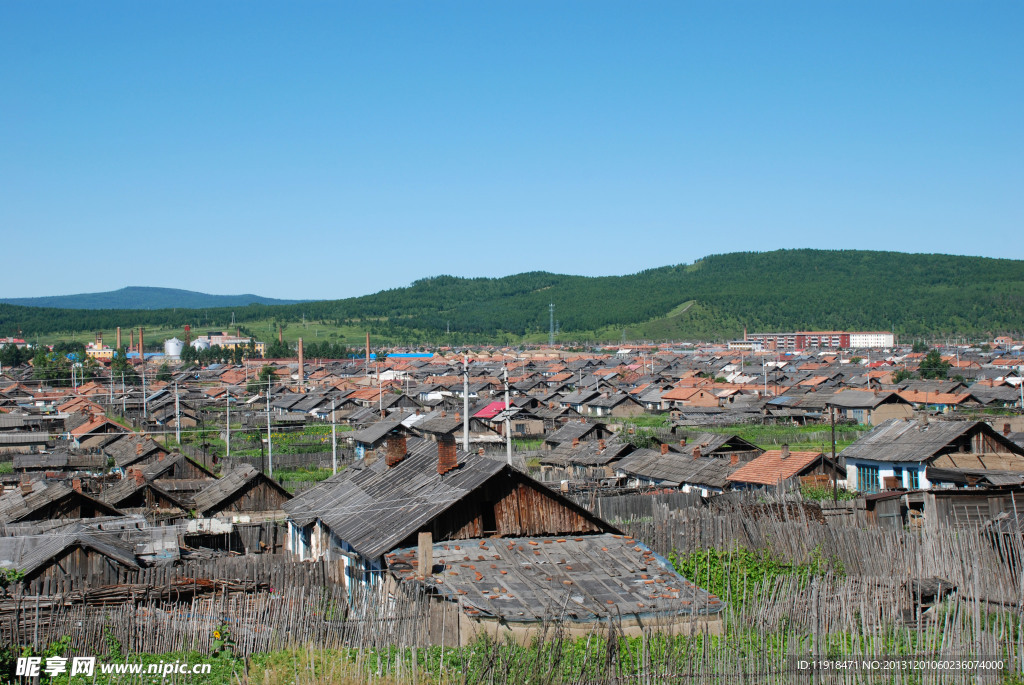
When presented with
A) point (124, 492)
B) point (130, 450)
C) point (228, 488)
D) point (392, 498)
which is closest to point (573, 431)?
point (130, 450)

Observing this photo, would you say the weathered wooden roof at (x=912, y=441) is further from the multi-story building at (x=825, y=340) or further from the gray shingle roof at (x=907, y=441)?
the multi-story building at (x=825, y=340)

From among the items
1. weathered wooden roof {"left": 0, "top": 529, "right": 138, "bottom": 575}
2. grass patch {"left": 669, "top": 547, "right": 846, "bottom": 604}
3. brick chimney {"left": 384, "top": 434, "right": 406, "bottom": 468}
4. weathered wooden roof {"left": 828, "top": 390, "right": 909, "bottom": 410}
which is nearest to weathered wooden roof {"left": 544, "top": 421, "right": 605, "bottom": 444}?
weathered wooden roof {"left": 828, "top": 390, "right": 909, "bottom": 410}

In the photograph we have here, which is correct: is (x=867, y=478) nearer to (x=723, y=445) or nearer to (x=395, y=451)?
(x=723, y=445)

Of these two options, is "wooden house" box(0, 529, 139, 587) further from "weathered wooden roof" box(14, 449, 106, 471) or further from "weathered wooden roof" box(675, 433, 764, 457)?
"weathered wooden roof" box(675, 433, 764, 457)

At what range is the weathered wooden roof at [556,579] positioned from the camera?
11.2 meters

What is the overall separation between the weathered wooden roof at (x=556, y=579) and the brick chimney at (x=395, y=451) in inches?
194

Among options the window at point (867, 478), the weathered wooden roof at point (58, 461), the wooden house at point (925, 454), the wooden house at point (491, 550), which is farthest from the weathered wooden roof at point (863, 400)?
the wooden house at point (491, 550)

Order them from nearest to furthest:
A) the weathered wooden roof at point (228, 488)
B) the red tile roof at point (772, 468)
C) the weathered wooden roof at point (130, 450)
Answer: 1. the weathered wooden roof at point (228, 488)
2. the red tile roof at point (772, 468)
3. the weathered wooden roof at point (130, 450)

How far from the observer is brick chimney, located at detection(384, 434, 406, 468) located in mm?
18302

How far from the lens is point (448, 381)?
9338 cm

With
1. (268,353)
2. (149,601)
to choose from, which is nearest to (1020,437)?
(149,601)

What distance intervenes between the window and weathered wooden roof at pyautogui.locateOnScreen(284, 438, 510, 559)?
653 inches

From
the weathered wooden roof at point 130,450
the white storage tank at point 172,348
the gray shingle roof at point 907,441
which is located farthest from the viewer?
the white storage tank at point 172,348

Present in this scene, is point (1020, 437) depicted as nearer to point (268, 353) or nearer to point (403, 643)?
point (403, 643)
